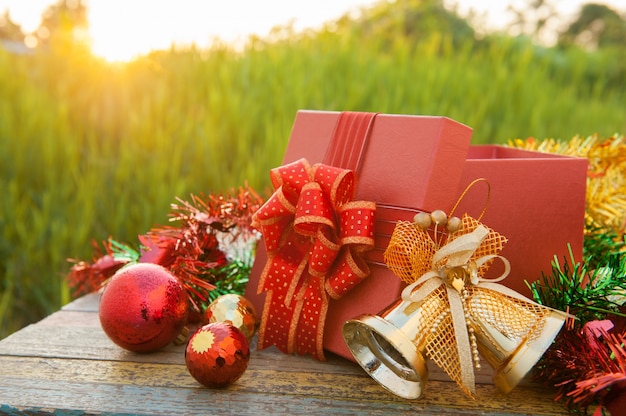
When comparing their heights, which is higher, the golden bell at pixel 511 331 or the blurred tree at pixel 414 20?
the blurred tree at pixel 414 20

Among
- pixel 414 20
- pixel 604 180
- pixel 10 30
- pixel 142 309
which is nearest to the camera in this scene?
pixel 142 309

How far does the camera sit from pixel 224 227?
1075 mm

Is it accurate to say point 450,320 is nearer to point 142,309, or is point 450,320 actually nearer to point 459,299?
point 459,299

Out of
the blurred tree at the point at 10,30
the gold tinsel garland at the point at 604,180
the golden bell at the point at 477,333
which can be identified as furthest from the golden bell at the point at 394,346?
the blurred tree at the point at 10,30

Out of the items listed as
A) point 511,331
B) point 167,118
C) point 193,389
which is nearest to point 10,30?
point 167,118

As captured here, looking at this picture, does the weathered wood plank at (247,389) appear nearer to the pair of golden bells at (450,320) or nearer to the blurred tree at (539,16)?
the pair of golden bells at (450,320)

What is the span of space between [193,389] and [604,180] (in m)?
0.97

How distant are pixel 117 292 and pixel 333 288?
0.34 metres

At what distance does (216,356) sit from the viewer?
29.3 inches

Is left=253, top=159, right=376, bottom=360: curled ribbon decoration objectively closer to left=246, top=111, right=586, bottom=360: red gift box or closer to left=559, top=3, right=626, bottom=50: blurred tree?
left=246, top=111, right=586, bottom=360: red gift box

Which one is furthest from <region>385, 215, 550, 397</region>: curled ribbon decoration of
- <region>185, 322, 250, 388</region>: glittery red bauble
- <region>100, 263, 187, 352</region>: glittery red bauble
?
<region>100, 263, 187, 352</region>: glittery red bauble

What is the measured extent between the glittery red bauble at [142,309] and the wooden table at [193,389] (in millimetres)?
47

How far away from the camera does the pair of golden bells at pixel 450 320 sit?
0.70 metres

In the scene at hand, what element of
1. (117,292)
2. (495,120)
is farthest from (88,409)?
(495,120)
